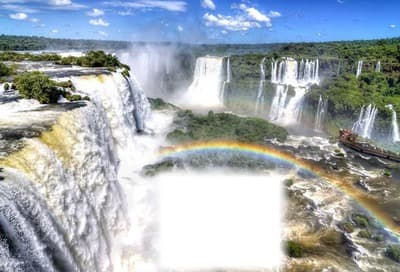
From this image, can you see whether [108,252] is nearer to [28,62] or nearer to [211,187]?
[211,187]

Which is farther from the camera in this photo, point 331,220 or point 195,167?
point 195,167

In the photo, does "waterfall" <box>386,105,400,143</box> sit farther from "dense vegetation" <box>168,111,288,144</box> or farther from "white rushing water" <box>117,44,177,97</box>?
"white rushing water" <box>117,44,177,97</box>

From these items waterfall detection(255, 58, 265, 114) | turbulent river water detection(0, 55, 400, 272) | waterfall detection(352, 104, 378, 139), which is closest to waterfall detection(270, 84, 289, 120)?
waterfall detection(255, 58, 265, 114)

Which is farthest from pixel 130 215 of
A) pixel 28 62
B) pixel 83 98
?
pixel 28 62

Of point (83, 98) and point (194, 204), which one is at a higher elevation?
point (83, 98)

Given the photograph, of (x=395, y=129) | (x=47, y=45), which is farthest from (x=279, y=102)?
(x=47, y=45)

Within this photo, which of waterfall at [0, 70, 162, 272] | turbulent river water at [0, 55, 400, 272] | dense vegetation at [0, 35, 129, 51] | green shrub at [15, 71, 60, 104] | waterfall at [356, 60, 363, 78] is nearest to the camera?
waterfall at [0, 70, 162, 272]
